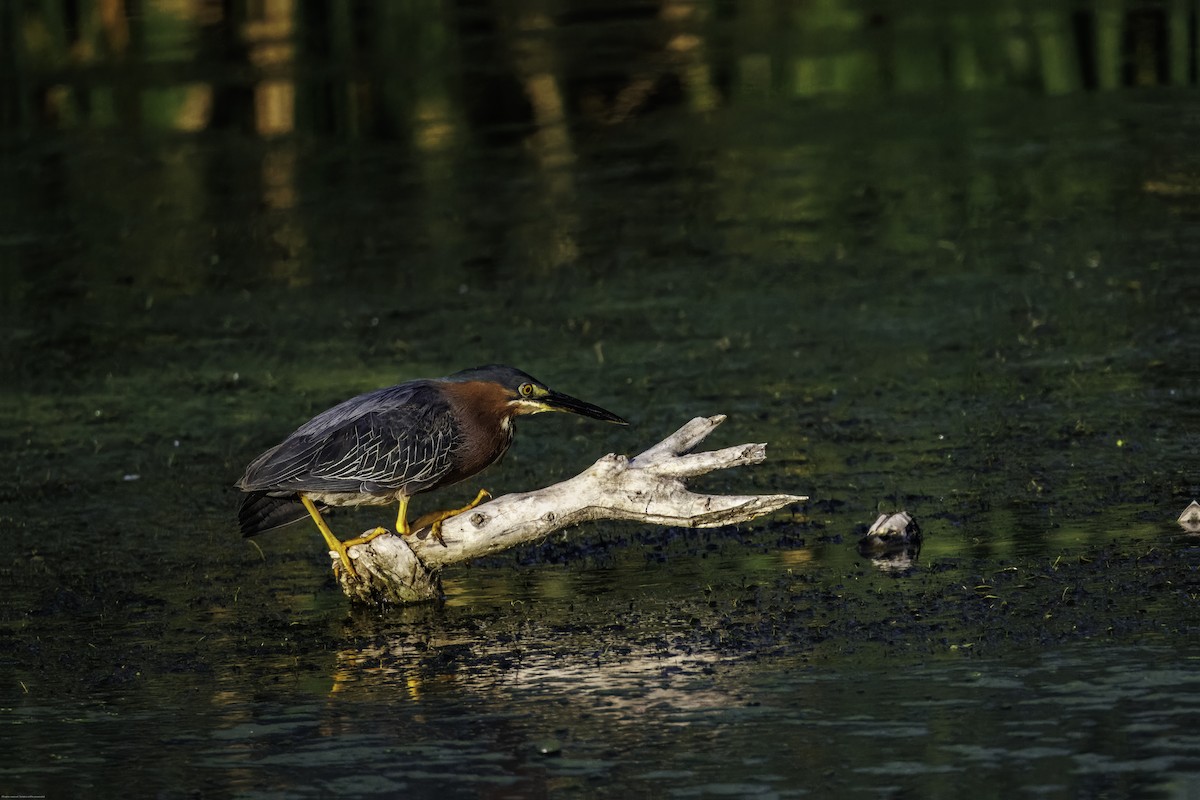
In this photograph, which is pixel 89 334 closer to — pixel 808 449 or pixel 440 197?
pixel 440 197

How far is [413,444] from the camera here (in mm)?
8727

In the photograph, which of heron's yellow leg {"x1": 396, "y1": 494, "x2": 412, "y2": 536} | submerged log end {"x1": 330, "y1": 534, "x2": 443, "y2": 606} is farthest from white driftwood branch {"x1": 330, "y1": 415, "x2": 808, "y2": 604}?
heron's yellow leg {"x1": 396, "y1": 494, "x2": 412, "y2": 536}

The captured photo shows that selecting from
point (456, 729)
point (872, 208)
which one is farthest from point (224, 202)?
point (456, 729)

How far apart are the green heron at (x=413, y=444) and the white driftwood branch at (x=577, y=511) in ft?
0.46

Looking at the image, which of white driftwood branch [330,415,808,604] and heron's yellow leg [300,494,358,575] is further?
heron's yellow leg [300,494,358,575]

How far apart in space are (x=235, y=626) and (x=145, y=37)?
18.2 m

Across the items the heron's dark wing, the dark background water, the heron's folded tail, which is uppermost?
the heron's dark wing

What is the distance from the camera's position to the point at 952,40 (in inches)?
839

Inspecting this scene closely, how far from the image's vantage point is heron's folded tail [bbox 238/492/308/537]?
355 inches

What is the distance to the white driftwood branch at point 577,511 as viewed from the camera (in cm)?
808

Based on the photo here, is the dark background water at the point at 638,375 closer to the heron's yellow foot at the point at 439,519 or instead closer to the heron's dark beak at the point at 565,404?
the heron's yellow foot at the point at 439,519

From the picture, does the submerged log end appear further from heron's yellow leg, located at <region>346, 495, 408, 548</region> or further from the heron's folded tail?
the heron's folded tail

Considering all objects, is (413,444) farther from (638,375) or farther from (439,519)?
(638,375)

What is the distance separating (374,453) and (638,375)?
3547mm
